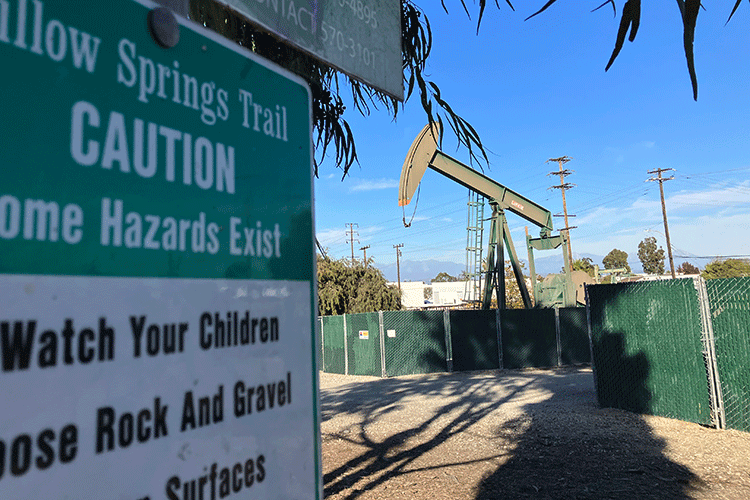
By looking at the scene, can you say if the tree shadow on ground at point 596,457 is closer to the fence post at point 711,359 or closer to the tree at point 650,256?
the fence post at point 711,359

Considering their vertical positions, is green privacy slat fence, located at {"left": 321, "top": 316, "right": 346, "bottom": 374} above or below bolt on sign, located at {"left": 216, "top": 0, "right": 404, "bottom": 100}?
below

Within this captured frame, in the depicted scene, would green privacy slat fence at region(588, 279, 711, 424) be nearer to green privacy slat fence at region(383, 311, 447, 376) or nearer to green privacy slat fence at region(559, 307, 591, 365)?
green privacy slat fence at region(383, 311, 447, 376)

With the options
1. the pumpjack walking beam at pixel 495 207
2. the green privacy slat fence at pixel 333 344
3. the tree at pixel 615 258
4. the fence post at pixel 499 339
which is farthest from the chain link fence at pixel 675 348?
the tree at pixel 615 258

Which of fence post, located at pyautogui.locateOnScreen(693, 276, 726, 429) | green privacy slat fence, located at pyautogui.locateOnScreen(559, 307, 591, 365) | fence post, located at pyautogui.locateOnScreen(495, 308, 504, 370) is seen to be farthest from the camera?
green privacy slat fence, located at pyautogui.locateOnScreen(559, 307, 591, 365)

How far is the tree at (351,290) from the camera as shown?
93.4 ft

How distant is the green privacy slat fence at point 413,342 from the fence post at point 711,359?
10225 millimetres

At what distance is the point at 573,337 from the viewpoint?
19438mm

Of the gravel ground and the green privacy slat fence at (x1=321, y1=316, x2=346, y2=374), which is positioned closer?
the gravel ground

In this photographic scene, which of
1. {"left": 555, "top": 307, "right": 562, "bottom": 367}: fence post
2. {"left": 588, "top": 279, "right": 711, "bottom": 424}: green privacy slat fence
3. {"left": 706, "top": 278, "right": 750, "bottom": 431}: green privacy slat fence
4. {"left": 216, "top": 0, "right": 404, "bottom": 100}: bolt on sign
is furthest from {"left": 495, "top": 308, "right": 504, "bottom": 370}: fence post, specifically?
{"left": 216, "top": 0, "right": 404, "bottom": 100}: bolt on sign

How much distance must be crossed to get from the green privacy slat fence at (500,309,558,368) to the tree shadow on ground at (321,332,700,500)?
5.52 meters

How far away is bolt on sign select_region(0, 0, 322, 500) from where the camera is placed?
2.47ft

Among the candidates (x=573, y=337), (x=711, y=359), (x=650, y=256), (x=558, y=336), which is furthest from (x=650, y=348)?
(x=650, y=256)

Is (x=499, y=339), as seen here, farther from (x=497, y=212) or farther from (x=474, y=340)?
(x=497, y=212)

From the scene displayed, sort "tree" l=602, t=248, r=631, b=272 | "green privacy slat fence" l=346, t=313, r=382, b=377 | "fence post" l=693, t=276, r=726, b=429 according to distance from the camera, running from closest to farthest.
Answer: "fence post" l=693, t=276, r=726, b=429, "green privacy slat fence" l=346, t=313, r=382, b=377, "tree" l=602, t=248, r=631, b=272
